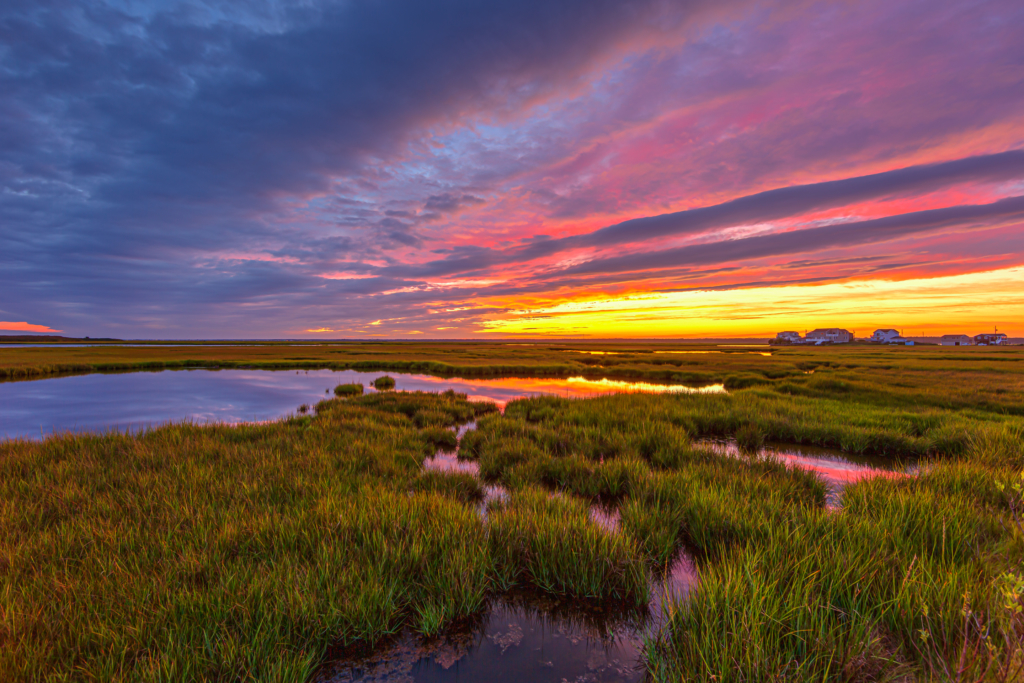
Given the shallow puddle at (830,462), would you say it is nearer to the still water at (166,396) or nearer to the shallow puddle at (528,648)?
the shallow puddle at (528,648)

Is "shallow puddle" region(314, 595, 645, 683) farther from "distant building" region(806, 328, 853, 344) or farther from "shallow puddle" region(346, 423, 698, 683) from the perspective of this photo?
"distant building" region(806, 328, 853, 344)

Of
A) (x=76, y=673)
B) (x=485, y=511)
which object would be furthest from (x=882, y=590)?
(x=76, y=673)

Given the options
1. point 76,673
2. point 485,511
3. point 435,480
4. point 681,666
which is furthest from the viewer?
point 435,480

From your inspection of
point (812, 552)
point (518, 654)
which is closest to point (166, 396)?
point (518, 654)

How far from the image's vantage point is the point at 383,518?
4.88 metres

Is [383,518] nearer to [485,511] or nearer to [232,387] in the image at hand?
[485,511]

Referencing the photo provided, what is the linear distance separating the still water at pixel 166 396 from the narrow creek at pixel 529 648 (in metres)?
13.9

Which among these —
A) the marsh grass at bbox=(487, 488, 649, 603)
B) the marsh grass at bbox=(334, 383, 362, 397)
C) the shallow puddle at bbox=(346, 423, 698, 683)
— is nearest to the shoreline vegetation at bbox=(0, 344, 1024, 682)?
the marsh grass at bbox=(487, 488, 649, 603)

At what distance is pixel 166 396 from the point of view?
2152 cm

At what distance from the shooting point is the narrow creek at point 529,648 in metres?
3.17

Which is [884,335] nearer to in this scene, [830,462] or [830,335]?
[830,335]

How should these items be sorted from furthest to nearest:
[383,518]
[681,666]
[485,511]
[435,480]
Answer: [435,480] < [485,511] < [383,518] < [681,666]

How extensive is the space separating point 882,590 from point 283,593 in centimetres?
566

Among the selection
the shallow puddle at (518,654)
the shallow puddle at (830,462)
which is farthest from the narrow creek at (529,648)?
the shallow puddle at (830,462)
